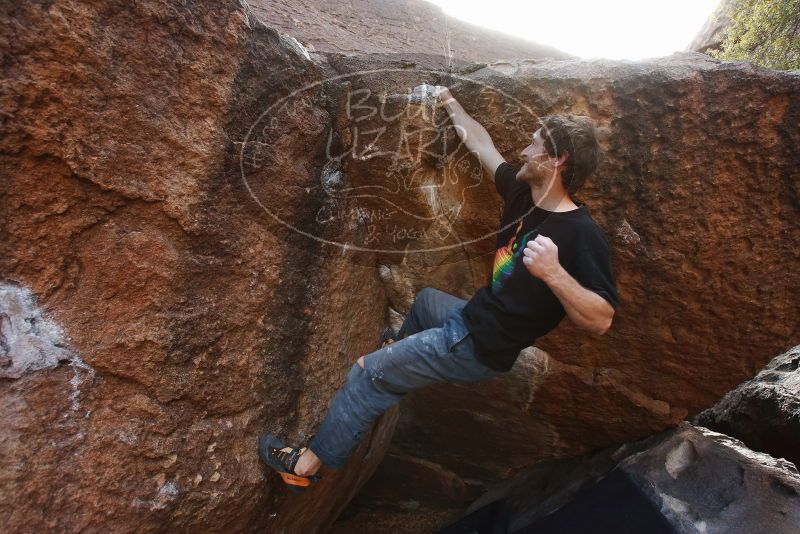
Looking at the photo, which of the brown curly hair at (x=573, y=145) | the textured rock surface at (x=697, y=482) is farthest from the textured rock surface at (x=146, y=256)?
the textured rock surface at (x=697, y=482)

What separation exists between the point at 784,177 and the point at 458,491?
3333mm

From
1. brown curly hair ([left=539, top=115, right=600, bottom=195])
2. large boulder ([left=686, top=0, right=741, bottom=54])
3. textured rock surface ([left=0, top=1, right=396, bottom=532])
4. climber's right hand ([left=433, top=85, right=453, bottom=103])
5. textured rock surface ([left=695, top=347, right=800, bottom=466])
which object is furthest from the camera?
large boulder ([left=686, top=0, right=741, bottom=54])

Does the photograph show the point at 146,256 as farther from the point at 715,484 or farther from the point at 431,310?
the point at 715,484

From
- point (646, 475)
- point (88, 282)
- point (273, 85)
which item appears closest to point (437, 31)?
point (273, 85)

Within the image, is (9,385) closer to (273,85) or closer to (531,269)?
(273,85)

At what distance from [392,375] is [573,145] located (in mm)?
1146

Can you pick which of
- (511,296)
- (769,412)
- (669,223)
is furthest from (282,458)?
(769,412)

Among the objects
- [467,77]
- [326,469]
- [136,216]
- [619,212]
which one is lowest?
[326,469]

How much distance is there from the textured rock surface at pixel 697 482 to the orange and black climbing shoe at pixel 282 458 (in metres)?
2.03

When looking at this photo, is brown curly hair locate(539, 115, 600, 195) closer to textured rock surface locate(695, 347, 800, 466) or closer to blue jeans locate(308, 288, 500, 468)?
blue jeans locate(308, 288, 500, 468)

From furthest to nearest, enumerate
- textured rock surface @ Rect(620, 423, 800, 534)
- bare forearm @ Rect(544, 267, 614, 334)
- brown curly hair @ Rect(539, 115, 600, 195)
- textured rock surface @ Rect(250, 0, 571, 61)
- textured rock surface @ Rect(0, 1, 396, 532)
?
textured rock surface @ Rect(620, 423, 800, 534), textured rock surface @ Rect(250, 0, 571, 61), brown curly hair @ Rect(539, 115, 600, 195), bare forearm @ Rect(544, 267, 614, 334), textured rock surface @ Rect(0, 1, 396, 532)

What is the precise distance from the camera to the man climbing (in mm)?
1685

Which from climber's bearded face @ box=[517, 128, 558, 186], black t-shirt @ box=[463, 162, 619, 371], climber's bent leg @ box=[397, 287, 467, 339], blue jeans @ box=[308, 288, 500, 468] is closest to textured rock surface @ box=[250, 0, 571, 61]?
climber's bearded face @ box=[517, 128, 558, 186]

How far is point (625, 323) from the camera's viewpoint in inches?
99.5
